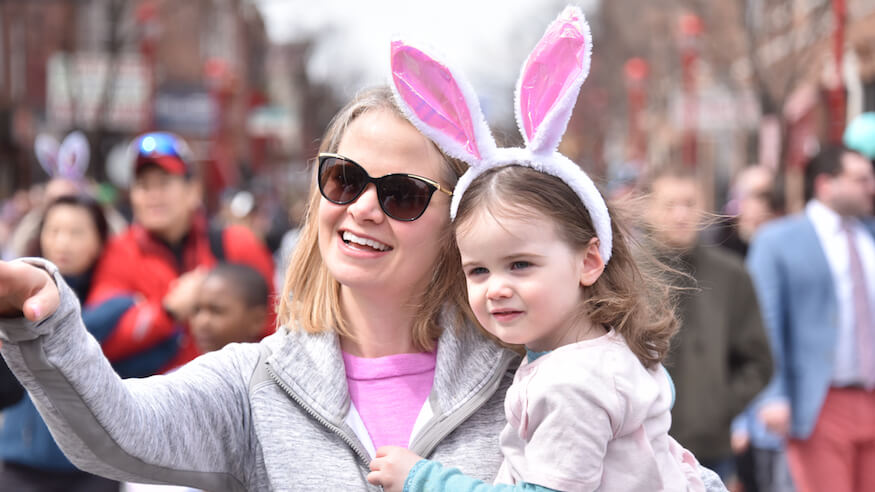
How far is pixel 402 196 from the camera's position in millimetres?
2422

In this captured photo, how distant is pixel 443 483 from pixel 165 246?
12.0 feet

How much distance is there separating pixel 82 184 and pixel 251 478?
513cm

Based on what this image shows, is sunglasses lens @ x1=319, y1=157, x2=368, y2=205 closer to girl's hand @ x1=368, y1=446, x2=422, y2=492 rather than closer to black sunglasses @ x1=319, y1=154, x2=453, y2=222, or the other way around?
black sunglasses @ x1=319, y1=154, x2=453, y2=222

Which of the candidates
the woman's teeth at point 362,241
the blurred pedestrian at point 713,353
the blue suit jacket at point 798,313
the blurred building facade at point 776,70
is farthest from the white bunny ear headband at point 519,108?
the blurred building facade at point 776,70

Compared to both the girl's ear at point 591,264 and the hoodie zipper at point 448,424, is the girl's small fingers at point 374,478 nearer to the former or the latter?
the hoodie zipper at point 448,424

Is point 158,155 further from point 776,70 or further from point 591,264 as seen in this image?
point 776,70

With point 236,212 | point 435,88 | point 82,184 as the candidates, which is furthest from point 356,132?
point 236,212

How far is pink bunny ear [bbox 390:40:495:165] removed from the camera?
2314 millimetres

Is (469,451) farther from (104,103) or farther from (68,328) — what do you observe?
(104,103)

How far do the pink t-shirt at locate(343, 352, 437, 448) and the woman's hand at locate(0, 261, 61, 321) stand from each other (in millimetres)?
805

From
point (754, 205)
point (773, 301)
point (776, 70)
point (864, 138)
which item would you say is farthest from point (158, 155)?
point (776, 70)

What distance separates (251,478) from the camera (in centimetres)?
240

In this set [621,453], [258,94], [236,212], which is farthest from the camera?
[258,94]

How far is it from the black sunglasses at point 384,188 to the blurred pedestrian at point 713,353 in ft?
9.58
